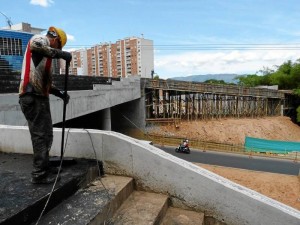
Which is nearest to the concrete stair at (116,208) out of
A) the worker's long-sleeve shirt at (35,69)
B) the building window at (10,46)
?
the worker's long-sleeve shirt at (35,69)

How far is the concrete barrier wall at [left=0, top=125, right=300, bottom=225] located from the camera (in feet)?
9.90

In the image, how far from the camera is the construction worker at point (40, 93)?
287cm

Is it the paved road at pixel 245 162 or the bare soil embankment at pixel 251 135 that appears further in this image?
the paved road at pixel 245 162

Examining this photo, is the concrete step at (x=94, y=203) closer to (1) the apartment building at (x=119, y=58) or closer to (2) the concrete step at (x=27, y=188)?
(2) the concrete step at (x=27, y=188)

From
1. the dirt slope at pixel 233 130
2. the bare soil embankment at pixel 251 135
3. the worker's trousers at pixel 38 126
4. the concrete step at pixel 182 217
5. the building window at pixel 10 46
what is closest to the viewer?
the worker's trousers at pixel 38 126

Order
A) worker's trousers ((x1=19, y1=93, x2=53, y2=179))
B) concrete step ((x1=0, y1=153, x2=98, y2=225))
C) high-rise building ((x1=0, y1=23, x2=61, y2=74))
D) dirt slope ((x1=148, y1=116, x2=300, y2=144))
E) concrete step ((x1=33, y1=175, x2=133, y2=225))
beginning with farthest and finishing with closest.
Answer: dirt slope ((x1=148, y1=116, x2=300, y2=144)) < high-rise building ((x1=0, y1=23, x2=61, y2=74)) < worker's trousers ((x1=19, y1=93, x2=53, y2=179)) < concrete step ((x1=33, y1=175, x2=133, y2=225)) < concrete step ((x1=0, y1=153, x2=98, y2=225))

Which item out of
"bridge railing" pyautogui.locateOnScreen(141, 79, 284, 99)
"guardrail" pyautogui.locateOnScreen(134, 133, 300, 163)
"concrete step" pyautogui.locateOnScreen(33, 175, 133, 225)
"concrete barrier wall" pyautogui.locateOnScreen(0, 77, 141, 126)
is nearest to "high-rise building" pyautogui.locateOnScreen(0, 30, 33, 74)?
"concrete barrier wall" pyautogui.locateOnScreen(0, 77, 141, 126)

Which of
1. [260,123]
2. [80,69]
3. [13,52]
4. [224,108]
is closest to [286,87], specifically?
[260,123]

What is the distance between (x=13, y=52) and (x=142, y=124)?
12802mm

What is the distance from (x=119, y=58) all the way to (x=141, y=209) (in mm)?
75236

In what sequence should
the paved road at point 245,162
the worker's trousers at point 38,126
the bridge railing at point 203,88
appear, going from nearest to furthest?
the worker's trousers at point 38,126 < the paved road at point 245,162 < the bridge railing at point 203,88

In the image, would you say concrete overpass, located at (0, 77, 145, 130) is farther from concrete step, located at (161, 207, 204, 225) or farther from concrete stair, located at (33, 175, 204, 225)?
concrete step, located at (161, 207, 204, 225)

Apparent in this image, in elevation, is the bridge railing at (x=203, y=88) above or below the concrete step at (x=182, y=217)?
above

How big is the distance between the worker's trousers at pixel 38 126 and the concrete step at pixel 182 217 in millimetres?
1605
